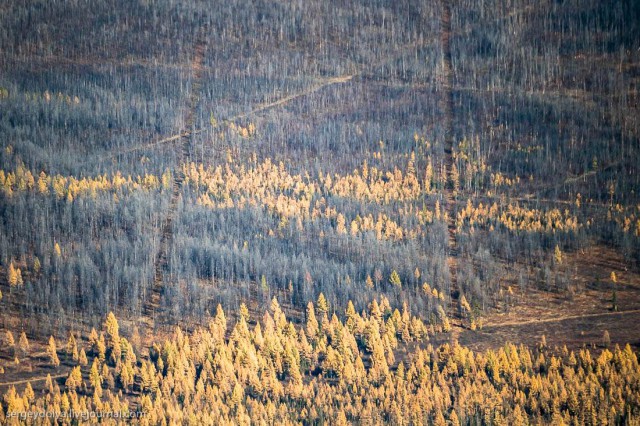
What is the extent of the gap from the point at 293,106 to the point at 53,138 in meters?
32.2

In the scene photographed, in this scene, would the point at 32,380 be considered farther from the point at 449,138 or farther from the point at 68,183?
the point at 449,138

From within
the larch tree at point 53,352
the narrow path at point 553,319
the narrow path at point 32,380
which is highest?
the larch tree at point 53,352

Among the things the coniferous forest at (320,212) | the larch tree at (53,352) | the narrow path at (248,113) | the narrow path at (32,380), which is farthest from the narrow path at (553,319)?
the narrow path at (248,113)

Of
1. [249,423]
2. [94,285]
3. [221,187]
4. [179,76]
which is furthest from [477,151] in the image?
[249,423]

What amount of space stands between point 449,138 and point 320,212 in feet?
67.7

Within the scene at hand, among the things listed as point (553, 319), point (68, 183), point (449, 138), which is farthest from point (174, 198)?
point (553, 319)

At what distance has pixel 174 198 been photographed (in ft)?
457

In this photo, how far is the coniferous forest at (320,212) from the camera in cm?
10638

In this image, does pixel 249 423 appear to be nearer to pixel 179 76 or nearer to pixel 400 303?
pixel 400 303

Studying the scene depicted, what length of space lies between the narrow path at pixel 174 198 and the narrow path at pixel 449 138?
98.9 feet

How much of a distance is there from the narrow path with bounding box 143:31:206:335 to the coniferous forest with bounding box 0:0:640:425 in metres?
0.34

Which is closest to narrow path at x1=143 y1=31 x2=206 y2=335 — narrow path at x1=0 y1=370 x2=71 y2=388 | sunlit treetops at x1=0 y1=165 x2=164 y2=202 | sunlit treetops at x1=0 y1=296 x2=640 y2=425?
sunlit treetops at x1=0 y1=165 x2=164 y2=202

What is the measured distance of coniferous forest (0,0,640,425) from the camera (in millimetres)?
106375

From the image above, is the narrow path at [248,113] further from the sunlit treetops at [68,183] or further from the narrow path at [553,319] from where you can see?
the narrow path at [553,319]
